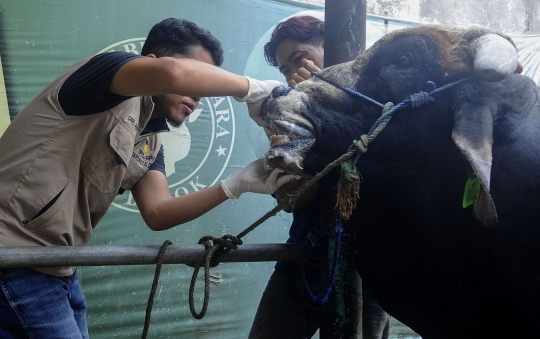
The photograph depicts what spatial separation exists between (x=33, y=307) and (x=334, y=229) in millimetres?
1194

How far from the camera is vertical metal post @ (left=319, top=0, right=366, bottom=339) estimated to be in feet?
6.88

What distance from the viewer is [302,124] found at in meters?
1.88

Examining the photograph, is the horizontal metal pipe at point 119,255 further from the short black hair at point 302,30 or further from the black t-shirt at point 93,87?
the short black hair at point 302,30

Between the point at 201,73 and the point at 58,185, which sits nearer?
the point at 201,73

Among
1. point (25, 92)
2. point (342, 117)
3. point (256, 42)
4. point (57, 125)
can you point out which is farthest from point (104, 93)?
point (256, 42)

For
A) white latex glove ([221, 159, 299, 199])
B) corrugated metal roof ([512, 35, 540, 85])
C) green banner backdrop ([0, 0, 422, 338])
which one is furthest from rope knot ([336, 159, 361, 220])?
corrugated metal roof ([512, 35, 540, 85])

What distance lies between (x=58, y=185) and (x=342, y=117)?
3.69ft

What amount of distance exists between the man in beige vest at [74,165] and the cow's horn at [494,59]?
0.77m

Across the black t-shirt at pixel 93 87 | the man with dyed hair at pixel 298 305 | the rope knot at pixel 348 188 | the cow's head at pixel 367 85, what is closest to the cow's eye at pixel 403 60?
the cow's head at pixel 367 85

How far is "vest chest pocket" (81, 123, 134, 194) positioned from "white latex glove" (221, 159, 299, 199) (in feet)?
1.48

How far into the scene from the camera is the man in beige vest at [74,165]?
1894mm

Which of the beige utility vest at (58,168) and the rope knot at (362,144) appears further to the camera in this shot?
the beige utility vest at (58,168)

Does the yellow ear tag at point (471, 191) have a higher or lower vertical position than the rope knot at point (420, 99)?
lower

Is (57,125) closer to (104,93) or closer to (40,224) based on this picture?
(104,93)
